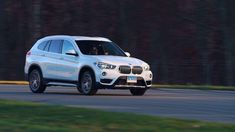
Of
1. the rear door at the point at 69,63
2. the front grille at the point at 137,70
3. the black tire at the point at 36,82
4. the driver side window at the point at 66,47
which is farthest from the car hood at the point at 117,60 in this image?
the black tire at the point at 36,82

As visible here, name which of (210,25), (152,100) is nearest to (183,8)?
(210,25)

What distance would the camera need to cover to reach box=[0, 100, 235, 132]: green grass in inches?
523

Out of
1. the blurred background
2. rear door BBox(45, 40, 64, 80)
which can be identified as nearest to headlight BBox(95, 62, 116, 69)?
rear door BBox(45, 40, 64, 80)

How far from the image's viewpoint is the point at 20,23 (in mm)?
45438

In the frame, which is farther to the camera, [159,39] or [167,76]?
[159,39]

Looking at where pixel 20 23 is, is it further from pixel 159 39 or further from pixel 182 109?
pixel 182 109

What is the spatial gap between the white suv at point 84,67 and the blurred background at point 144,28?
598 inches

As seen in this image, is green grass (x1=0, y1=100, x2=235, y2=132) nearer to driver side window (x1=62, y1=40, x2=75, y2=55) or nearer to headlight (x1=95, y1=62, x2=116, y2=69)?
headlight (x1=95, y1=62, x2=116, y2=69)

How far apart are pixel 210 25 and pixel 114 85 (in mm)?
20312

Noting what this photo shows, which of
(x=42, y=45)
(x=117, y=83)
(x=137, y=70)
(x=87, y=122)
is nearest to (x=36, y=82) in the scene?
(x=42, y=45)

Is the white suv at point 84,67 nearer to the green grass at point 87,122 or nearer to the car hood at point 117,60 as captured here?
the car hood at point 117,60

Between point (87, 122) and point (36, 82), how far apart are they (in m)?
11.0

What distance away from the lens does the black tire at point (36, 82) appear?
80.5ft

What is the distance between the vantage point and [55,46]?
79.2 feet
